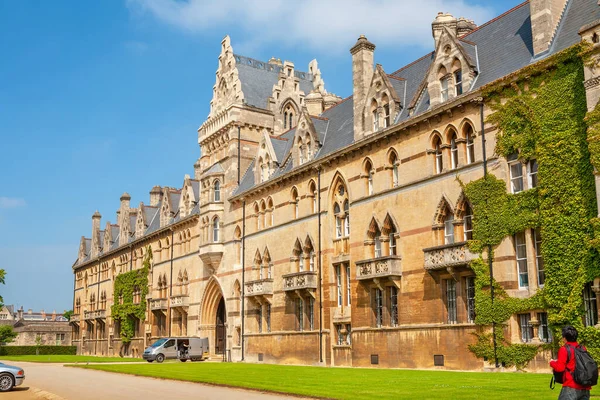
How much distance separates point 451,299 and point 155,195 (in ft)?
169

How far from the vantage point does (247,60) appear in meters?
57.9

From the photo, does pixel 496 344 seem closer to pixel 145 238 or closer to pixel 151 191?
pixel 145 238

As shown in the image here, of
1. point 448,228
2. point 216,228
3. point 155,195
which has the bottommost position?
point 448,228

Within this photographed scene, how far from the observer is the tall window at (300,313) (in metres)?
39.0

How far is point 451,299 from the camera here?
2831cm

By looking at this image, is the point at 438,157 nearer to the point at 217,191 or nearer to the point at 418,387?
the point at 418,387

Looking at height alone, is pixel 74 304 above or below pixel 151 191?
below

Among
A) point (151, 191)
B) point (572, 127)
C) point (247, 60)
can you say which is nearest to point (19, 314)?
point (151, 191)

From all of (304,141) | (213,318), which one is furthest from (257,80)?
(213,318)

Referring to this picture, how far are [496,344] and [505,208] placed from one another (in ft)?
17.2

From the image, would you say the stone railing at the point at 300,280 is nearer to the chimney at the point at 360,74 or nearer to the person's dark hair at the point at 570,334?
the chimney at the point at 360,74

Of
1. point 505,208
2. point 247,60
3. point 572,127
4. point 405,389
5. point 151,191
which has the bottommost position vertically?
point 405,389

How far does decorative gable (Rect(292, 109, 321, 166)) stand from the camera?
4009 centimetres

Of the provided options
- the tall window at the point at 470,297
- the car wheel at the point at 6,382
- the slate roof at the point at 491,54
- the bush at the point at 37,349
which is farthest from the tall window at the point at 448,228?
the bush at the point at 37,349
